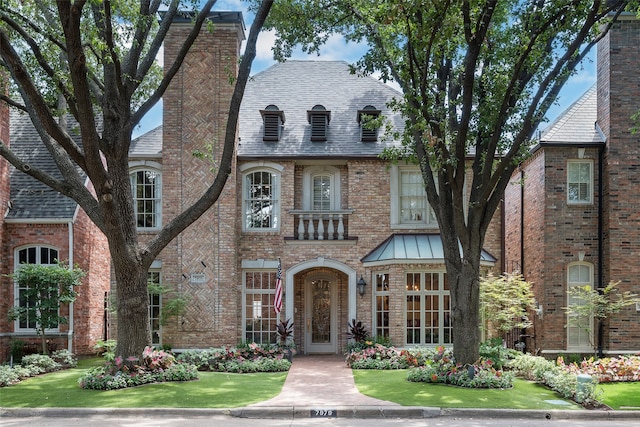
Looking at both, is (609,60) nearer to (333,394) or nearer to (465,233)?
(465,233)

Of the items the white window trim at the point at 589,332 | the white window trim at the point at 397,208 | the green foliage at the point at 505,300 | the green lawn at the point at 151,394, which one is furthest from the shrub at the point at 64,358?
the white window trim at the point at 589,332

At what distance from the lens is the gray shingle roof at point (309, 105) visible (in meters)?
20.3

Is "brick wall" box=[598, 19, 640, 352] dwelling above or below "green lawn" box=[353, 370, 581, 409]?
above

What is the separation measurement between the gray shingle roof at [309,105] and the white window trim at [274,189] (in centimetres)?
32

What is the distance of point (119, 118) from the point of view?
46.6 ft

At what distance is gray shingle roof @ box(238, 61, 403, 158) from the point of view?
20.3 meters

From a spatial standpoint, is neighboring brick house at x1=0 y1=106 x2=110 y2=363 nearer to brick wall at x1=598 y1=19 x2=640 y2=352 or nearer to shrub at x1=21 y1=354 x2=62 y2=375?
shrub at x1=21 y1=354 x2=62 y2=375

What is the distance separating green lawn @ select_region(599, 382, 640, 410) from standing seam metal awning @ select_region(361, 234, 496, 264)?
225 inches

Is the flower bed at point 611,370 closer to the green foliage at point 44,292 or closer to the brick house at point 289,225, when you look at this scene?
the brick house at point 289,225

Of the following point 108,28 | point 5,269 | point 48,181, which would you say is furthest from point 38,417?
point 5,269

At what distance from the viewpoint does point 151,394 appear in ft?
41.8

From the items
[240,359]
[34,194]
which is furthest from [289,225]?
[34,194]

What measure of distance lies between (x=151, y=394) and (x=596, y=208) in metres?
13.8

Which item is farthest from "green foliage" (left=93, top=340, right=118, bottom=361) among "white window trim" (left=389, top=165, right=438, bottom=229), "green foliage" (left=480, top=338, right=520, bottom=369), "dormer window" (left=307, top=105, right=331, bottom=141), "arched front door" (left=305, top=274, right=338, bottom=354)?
"green foliage" (left=480, top=338, right=520, bottom=369)
